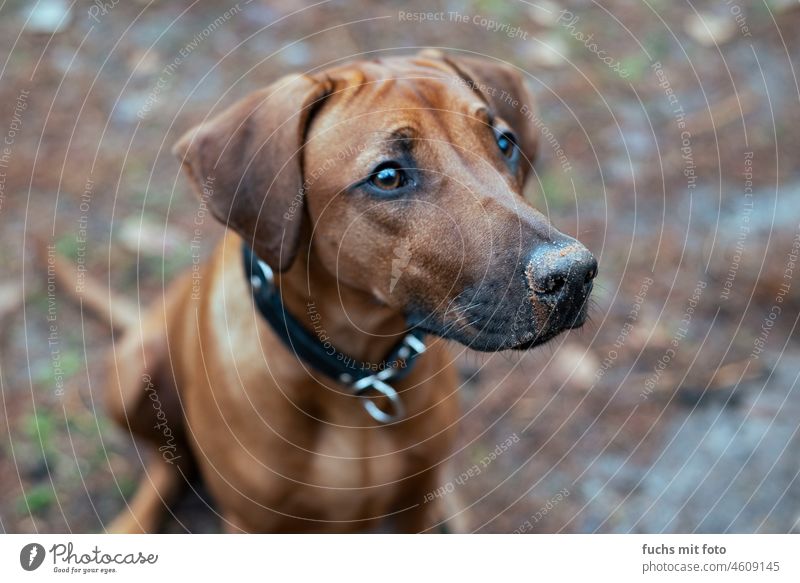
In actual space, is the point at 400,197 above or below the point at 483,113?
below

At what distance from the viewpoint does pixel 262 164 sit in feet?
9.78

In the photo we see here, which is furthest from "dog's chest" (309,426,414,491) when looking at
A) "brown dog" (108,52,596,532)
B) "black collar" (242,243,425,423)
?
"black collar" (242,243,425,423)

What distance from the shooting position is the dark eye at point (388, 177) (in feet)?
9.31

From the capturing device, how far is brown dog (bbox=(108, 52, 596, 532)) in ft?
9.21

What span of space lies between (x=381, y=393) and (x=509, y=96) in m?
1.33

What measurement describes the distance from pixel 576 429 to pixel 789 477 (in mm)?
1076

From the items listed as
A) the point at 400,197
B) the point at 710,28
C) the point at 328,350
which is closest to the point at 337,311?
the point at 328,350

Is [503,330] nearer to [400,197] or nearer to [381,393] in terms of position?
[400,197]

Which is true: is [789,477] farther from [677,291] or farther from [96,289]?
[96,289]

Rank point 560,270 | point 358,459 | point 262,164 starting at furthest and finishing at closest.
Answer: point 358,459, point 262,164, point 560,270

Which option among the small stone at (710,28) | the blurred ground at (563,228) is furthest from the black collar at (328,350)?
the small stone at (710,28)

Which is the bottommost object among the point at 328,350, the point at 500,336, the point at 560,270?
the point at 328,350

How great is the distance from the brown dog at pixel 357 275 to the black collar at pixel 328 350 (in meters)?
0.01
